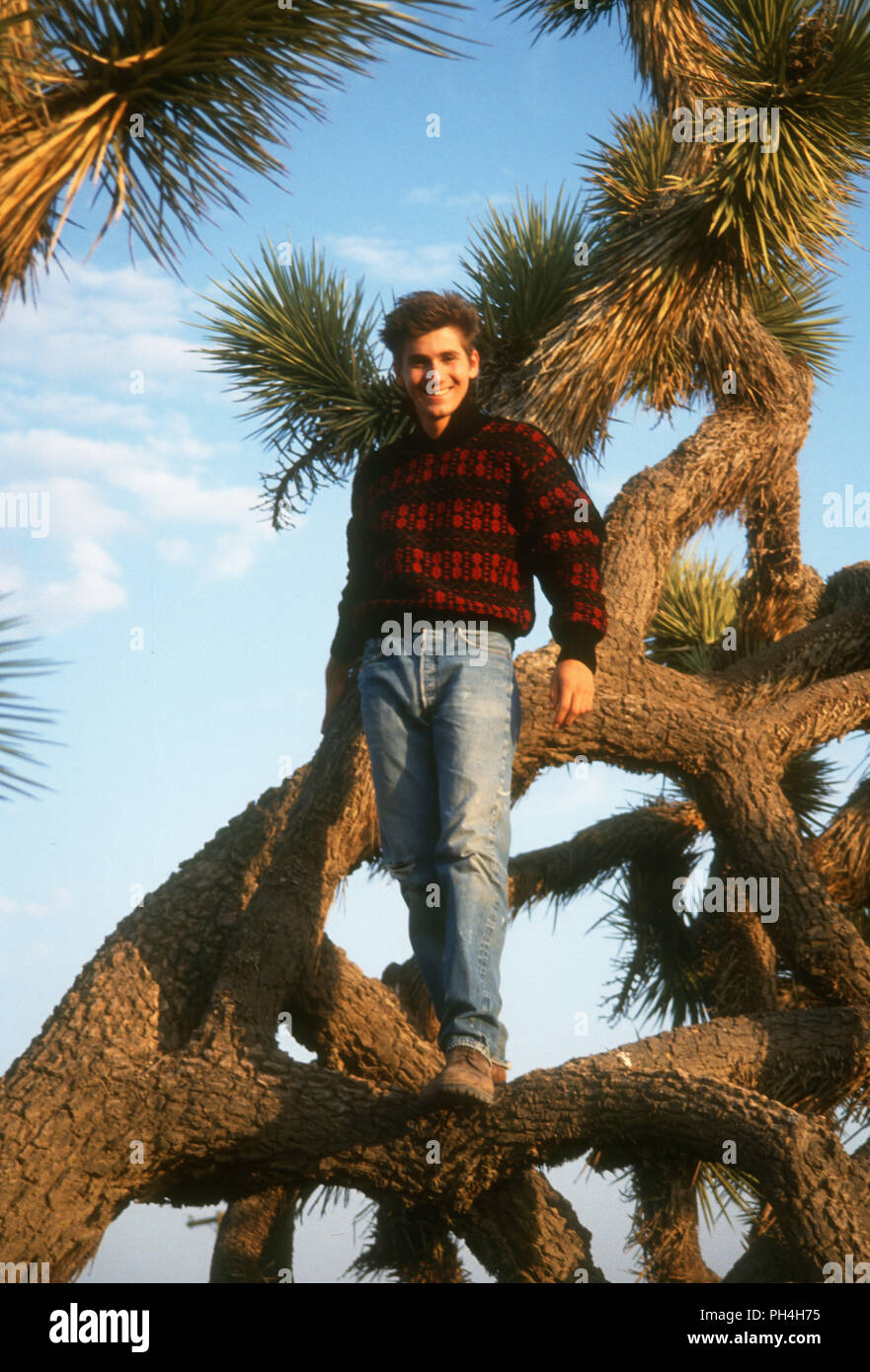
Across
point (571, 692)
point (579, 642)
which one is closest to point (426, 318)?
point (579, 642)

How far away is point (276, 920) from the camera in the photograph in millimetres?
4660

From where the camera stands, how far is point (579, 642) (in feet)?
11.6

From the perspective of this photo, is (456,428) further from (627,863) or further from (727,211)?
(627,863)

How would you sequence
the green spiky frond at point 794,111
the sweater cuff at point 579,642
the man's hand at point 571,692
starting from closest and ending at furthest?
the man's hand at point 571,692 → the sweater cuff at point 579,642 → the green spiky frond at point 794,111

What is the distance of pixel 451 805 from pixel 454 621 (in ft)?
1.76

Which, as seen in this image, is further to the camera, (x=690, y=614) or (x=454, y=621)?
(x=690, y=614)

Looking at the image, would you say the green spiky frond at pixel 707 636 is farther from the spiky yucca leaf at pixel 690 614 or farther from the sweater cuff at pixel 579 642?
the sweater cuff at pixel 579 642

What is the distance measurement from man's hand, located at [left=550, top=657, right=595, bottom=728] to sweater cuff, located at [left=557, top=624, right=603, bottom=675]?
2.5 inches

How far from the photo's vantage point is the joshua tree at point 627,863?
3869 millimetres

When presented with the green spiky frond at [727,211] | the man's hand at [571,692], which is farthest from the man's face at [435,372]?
the green spiky frond at [727,211]

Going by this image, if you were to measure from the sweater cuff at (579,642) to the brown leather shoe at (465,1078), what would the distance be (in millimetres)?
1104
